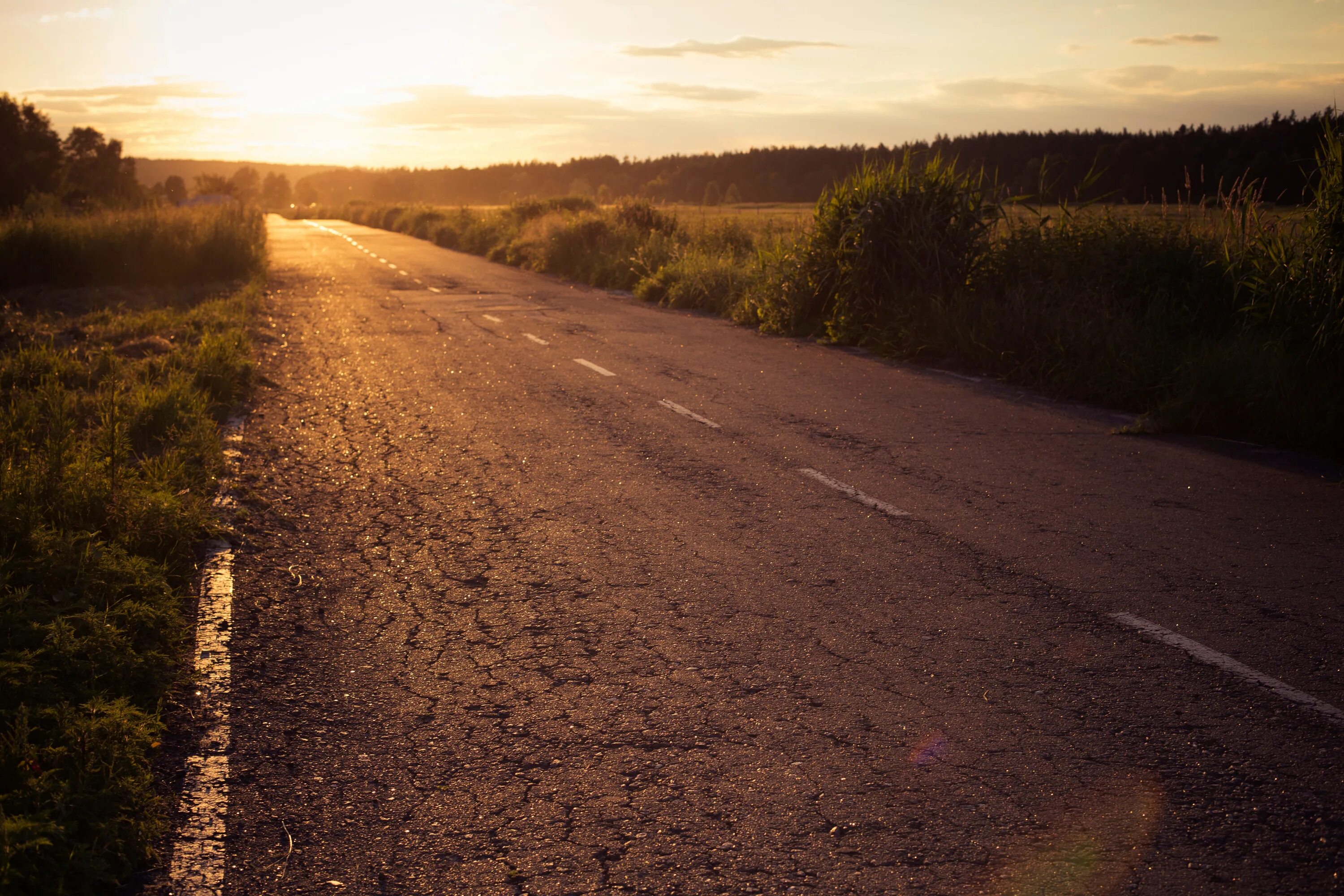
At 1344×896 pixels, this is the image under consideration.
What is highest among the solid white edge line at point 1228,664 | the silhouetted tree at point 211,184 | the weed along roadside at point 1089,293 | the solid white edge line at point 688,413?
the silhouetted tree at point 211,184

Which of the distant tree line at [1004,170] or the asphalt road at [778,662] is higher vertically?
the distant tree line at [1004,170]

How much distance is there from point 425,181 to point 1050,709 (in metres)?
200

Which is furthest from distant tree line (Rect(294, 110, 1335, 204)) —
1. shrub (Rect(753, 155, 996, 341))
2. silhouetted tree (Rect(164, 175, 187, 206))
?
silhouetted tree (Rect(164, 175, 187, 206))

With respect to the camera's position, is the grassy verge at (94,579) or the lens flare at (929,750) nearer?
the grassy verge at (94,579)

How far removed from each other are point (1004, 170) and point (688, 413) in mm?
35830

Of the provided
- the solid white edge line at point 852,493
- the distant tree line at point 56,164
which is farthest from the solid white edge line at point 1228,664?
the distant tree line at point 56,164

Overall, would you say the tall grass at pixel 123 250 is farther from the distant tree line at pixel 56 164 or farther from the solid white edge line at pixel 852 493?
the distant tree line at pixel 56 164

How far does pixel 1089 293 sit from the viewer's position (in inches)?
488

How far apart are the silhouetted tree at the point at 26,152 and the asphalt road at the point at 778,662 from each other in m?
62.8

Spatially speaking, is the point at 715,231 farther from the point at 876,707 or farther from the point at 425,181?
the point at 425,181

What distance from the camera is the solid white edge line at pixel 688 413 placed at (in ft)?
29.7

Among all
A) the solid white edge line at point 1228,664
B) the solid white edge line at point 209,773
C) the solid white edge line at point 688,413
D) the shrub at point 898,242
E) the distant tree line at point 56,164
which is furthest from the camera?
the distant tree line at point 56,164

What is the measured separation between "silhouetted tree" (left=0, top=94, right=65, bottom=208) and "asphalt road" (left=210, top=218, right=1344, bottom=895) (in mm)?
62807

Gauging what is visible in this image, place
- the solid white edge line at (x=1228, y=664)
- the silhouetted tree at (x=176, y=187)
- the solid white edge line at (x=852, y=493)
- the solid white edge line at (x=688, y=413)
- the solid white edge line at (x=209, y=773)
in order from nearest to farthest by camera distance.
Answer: the solid white edge line at (x=209, y=773), the solid white edge line at (x=1228, y=664), the solid white edge line at (x=852, y=493), the solid white edge line at (x=688, y=413), the silhouetted tree at (x=176, y=187)
